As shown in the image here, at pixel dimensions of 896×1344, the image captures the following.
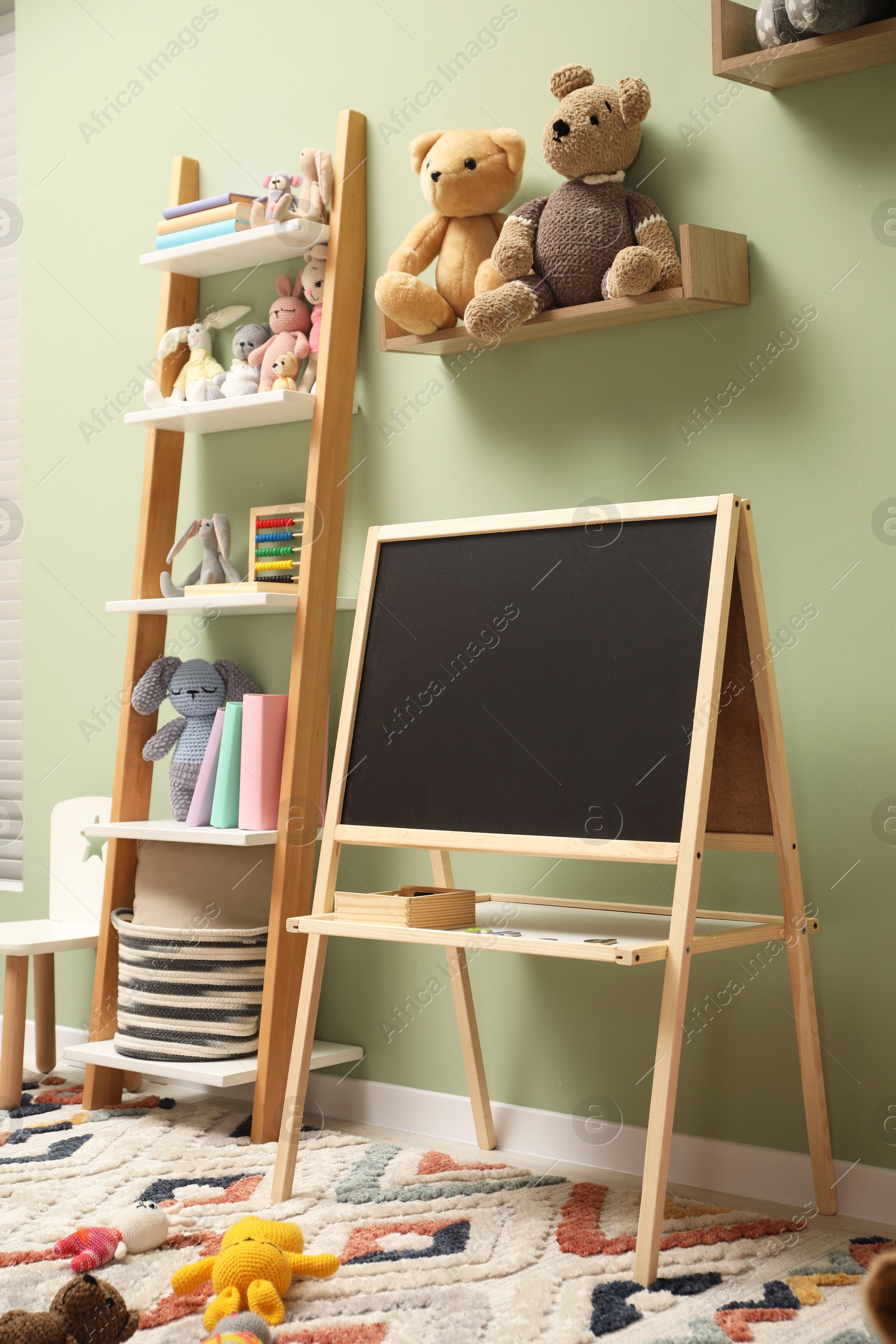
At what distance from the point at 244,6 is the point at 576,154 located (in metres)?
1.05

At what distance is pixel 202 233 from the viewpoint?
2.36 meters

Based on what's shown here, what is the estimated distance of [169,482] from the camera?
257cm

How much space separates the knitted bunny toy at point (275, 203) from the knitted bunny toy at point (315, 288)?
0.09 metres

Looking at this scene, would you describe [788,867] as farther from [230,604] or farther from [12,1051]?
[12,1051]

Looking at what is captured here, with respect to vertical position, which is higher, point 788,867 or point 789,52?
point 789,52

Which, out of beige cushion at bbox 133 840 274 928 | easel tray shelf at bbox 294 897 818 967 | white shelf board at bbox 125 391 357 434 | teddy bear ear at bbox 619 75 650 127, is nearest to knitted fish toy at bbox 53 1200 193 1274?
easel tray shelf at bbox 294 897 818 967

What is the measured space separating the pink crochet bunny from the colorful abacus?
9.5 inches

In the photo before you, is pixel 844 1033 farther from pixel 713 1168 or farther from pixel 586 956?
pixel 586 956

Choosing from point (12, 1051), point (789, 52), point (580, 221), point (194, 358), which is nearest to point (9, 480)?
point (194, 358)

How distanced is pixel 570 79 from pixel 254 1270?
180cm

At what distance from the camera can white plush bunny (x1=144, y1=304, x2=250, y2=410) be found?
8.11 ft

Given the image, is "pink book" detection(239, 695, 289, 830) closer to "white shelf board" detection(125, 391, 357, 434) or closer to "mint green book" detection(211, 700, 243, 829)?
"mint green book" detection(211, 700, 243, 829)

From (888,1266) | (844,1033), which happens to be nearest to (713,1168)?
(844,1033)

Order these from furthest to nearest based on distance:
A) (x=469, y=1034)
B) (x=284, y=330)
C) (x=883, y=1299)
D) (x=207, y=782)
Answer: (x=284, y=330) → (x=207, y=782) → (x=469, y=1034) → (x=883, y=1299)
